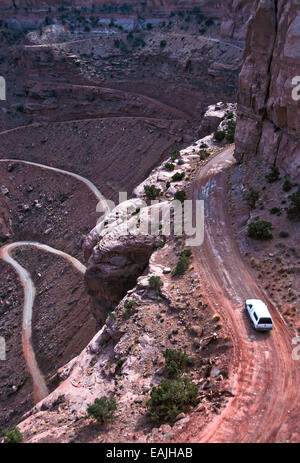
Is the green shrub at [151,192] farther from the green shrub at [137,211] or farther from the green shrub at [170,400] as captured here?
the green shrub at [170,400]

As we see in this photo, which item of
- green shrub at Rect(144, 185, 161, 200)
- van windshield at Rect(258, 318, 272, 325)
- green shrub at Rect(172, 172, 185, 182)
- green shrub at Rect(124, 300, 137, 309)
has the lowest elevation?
green shrub at Rect(124, 300, 137, 309)

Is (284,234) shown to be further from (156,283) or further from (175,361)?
(175,361)

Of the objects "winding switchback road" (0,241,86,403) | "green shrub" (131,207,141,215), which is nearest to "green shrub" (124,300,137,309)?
"green shrub" (131,207,141,215)

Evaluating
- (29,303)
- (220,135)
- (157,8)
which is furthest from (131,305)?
(157,8)

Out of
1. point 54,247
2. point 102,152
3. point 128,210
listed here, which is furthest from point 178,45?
point 128,210

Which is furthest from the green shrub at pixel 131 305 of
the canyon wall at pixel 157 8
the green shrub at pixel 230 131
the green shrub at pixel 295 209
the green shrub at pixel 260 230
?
the canyon wall at pixel 157 8

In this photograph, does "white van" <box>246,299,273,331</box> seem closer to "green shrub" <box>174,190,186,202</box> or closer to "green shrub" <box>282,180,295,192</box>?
"green shrub" <box>282,180,295,192</box>

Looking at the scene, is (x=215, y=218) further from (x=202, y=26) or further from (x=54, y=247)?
(x=202, y=26)
